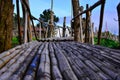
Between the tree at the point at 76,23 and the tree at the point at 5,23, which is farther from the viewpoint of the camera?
the tree at the point at 76,23

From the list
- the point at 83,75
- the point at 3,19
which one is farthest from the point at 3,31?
the point at 83,75

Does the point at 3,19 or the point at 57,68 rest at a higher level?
the point at 3,19

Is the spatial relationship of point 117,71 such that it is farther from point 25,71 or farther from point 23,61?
point 23,61

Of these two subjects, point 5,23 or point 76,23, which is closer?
point 5,23

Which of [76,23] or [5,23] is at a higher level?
[76,23]

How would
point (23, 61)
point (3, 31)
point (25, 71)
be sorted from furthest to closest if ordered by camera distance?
point (3, 31) < point (23, 61) < point (25, 71)

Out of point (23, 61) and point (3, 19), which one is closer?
point (23, 61)

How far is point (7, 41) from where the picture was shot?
15.2 ft

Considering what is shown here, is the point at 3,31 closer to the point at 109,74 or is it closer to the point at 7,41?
the point at 7,41

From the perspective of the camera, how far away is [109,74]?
2.48 meters

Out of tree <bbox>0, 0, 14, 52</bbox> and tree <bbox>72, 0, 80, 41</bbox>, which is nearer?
tree <bbox>0, 0, 14, 52</bbox>

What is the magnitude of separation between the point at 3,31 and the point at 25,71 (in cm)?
204

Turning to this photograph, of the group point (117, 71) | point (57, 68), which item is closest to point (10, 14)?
point (57, 68)

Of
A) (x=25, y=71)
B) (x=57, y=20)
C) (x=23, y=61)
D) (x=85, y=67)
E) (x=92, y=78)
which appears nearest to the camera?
(x=92, y=78)
